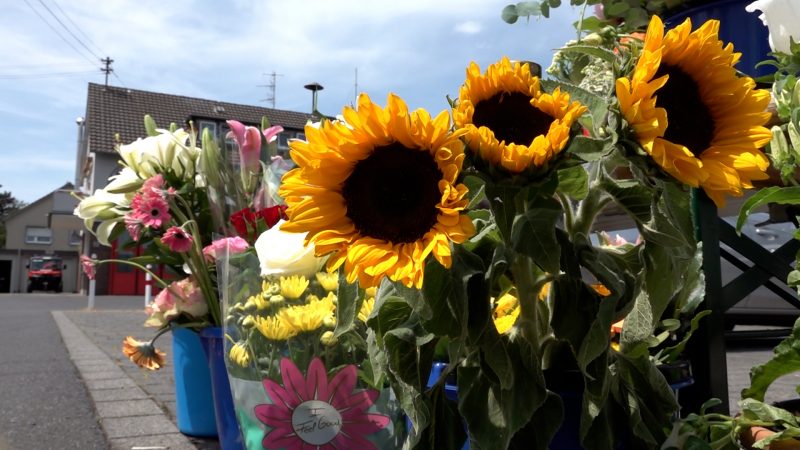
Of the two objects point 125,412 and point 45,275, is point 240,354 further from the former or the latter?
point 45,275

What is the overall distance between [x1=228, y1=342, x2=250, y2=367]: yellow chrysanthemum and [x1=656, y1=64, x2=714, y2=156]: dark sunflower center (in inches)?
33.0

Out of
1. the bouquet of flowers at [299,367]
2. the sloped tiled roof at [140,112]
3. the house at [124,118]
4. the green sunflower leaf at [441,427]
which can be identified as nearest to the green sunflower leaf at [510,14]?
the bouquet of flowers at [299,367]

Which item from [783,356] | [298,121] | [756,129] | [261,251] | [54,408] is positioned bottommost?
[54,408]

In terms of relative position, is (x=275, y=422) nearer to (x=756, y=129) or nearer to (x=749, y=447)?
(x=749, y=447)

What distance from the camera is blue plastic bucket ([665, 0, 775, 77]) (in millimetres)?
1346

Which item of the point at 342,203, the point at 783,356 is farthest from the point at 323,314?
the point at 783,356

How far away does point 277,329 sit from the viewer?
1187 millimetres

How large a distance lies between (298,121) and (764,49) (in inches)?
1104

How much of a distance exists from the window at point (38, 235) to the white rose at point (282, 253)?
53604 millimetres

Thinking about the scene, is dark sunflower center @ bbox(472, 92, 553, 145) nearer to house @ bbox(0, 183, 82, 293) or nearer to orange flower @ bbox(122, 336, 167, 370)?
orange flower @ bbox(122, 336, 167, 370)

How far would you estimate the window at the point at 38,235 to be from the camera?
1898 inches

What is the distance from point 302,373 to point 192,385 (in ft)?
3.59

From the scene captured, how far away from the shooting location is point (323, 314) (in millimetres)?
1194

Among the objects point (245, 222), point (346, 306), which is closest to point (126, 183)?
point (245, 222)
